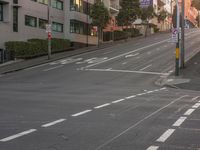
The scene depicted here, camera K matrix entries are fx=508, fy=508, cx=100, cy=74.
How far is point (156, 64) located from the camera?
46.9 m

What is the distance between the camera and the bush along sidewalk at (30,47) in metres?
51.9

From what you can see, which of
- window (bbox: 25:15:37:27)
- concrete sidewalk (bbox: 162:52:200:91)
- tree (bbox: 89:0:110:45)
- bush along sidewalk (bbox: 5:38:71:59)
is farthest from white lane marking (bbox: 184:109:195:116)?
tree (bbox: 89:0:110:45)

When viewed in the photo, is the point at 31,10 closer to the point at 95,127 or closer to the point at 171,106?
the point at 171,106

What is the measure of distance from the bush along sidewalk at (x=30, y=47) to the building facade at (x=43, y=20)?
110 centimetres

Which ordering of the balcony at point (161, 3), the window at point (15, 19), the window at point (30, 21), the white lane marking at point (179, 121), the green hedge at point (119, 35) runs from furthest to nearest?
the balcony at point (161, 3) → the green hedge at point (119, 35) → the window at point (30, 21) → the window at point (15, 19) → the white lane marking at point (179, 121)

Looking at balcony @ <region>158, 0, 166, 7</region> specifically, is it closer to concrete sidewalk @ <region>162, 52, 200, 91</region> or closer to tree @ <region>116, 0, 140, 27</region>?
tree @ <region>116, 0, 140, 27</region>

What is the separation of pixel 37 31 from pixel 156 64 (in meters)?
19.6

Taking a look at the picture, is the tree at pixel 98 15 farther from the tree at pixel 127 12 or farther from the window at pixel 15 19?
the window at pixel 15 19

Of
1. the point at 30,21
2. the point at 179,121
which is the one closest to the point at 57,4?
the point at 30,21

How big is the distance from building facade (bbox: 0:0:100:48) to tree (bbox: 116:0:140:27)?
840 centimetres

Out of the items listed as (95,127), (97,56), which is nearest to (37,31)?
(97,56)

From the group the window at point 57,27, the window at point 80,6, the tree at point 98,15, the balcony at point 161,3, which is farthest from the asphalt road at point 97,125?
the balcony at point 161,3

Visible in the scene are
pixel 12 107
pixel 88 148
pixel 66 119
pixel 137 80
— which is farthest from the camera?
pixel 137 80

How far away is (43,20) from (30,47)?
969 cm
